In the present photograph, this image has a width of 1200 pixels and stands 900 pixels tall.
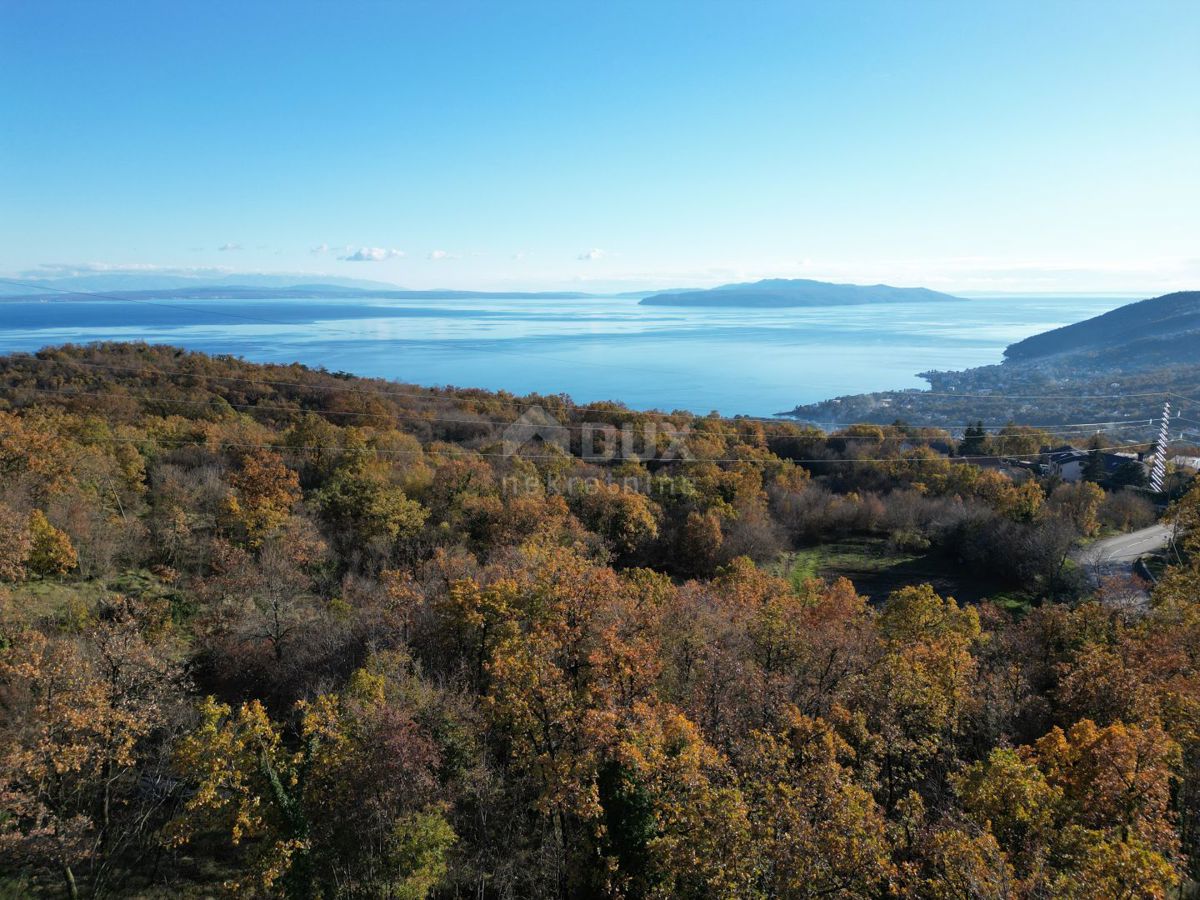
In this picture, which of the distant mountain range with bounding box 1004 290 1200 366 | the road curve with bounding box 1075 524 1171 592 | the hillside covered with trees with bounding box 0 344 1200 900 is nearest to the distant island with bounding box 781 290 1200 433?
the distant mountain range with bounding box 1004 290 1200 366

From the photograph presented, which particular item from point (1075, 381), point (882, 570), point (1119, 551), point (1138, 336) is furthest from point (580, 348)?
point (1119, 551)

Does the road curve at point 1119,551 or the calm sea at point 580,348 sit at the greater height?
the calm sea at point 580,348

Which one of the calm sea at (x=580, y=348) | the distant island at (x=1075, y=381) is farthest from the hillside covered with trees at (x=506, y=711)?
the calm sea at (x=580, y=348)

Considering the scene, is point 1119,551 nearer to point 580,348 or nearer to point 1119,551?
point 1119,551

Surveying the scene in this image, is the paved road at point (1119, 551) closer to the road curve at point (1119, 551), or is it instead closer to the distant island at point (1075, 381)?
the road curve at point (1119, 551)

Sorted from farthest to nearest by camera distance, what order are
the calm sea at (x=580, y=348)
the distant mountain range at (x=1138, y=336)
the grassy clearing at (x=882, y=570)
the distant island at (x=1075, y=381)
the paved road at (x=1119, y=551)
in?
the calm sea at (x=580, y=348), the distant mountain range at (x=1138, y=336), the distant island at (x=1075, y=381), the grassy clearing at (x=882, y=570), the paved road at (x=1119, y=551)
